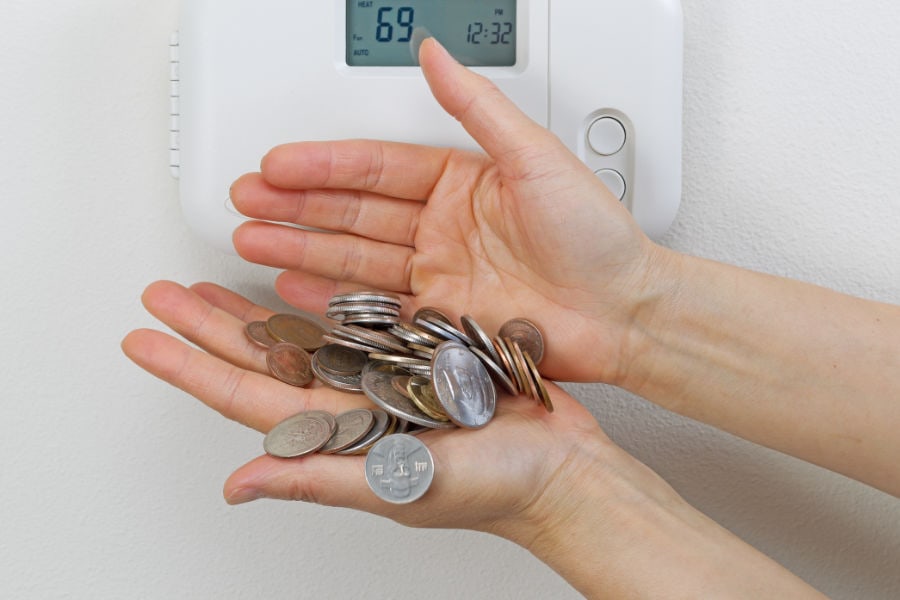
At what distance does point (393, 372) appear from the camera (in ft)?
3.16

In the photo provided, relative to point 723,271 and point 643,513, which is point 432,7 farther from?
point 643,513

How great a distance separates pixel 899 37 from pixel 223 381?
39.8 inches

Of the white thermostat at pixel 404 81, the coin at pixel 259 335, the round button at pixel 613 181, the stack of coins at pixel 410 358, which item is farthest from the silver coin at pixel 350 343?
the round button at pixel 613 181

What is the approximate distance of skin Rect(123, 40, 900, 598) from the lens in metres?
0.86

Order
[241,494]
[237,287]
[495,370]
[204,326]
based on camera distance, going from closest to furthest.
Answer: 1. [241,494]
2. [495,370]
3. [204,326]
4. [237,287]

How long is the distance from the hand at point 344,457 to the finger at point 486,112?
0.30 m

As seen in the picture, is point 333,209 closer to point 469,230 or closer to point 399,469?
point 469,230

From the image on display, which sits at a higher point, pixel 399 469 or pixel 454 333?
pixel 454 333

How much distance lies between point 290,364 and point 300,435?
0.48ft

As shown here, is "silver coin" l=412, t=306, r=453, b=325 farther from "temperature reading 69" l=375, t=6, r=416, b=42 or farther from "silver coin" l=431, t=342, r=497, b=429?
"temperature reading 69" l=375, t=6, r=416, b=42

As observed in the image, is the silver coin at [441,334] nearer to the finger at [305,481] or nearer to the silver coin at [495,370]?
the silver coin at [495,370]

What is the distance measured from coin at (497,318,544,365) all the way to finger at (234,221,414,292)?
18 centimetres

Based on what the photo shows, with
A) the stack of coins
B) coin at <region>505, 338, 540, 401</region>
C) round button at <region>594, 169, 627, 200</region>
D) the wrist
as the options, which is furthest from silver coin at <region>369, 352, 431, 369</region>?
round button at <region>594, 169, 627, 200</region>

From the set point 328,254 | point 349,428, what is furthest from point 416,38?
point 349,428
